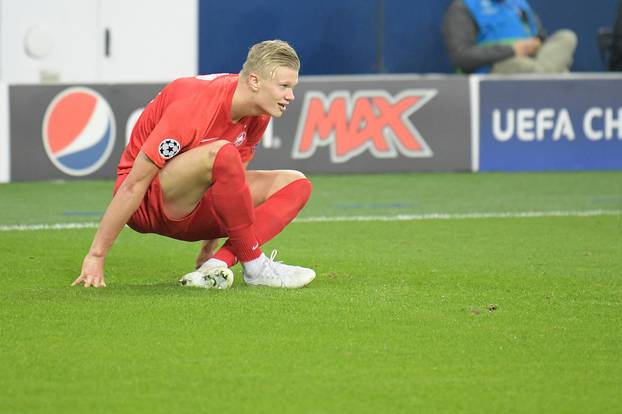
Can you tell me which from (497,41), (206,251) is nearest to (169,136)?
(206,251)

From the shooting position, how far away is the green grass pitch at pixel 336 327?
4.47 metres

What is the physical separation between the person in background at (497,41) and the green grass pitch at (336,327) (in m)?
5.40

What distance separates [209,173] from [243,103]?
0.36 metres

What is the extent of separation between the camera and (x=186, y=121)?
6.04m

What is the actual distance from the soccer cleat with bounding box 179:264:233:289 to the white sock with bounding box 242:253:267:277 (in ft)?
0.38

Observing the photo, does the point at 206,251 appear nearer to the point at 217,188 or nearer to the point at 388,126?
the point at 217,188

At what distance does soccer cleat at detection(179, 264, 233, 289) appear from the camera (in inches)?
248

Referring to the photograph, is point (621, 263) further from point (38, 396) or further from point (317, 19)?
point (317, 19)

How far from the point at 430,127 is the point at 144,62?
16.2 ft

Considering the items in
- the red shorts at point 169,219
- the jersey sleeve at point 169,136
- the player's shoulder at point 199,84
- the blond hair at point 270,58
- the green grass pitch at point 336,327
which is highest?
the blond hair at point 270,58

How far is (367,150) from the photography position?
12789 millimetres

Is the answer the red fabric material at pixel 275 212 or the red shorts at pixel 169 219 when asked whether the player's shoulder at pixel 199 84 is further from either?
the red fabric material at pixel 275 212

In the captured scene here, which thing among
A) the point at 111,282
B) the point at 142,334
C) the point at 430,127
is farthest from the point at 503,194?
the point at 142,334

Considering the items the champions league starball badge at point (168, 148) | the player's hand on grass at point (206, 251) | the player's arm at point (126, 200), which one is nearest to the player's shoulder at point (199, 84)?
the champions league starball badge at point (168, 148)
